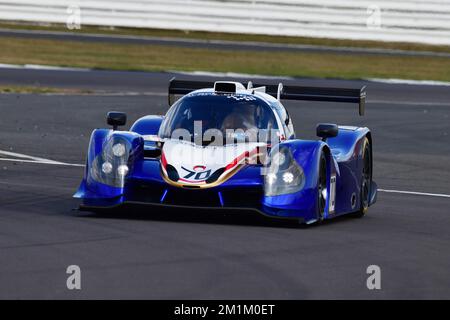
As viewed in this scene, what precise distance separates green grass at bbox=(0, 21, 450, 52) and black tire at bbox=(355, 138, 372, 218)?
22.5m

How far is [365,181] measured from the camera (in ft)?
41.9

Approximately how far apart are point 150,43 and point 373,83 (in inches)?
338

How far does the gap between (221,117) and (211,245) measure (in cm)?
254

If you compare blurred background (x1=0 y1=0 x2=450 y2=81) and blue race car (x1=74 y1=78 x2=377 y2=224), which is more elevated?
blurred background (x1=0 y1=0 x2=450 y2=81)

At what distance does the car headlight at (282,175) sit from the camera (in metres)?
10.8

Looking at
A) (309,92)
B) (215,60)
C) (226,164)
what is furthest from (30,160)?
(215,60)

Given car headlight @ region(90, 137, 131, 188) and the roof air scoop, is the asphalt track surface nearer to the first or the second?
car headlight @ region(90, 137, 131, 188)

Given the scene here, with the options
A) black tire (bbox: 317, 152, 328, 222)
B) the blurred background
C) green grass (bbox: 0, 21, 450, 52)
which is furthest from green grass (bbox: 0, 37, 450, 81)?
black tire (bbox: 317, 152, 328, 222)

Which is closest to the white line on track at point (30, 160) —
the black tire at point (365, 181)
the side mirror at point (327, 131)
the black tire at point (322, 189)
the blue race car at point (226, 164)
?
the blue race car at point (226, 164)

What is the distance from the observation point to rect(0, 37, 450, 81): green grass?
3073cm

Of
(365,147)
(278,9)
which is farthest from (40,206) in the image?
(278,9)

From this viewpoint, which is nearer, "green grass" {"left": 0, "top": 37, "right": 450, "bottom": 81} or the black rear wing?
the black rear wing

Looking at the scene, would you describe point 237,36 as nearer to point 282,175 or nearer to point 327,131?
point 327,131

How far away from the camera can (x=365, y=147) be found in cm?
1284
